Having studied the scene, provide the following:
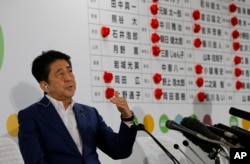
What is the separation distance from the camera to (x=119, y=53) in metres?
3.09

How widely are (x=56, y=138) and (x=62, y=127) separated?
6 centimetres

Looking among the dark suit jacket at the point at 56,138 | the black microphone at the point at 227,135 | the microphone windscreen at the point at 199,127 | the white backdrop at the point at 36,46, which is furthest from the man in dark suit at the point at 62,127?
the black microphone at the point at 227,135

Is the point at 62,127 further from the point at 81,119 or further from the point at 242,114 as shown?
the point at 242,114

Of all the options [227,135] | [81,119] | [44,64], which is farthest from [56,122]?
[227,135]

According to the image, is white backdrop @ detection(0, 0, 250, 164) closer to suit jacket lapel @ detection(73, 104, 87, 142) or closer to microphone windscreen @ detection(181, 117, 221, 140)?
suit jacket lapel @ detection(73, 104, 87, 142)

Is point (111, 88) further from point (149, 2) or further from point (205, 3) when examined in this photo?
point (205, 3)

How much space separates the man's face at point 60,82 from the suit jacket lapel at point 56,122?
0.29 feet

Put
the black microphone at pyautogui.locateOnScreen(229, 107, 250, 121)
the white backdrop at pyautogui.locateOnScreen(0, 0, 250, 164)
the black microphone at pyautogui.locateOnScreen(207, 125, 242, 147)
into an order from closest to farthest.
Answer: the black microphone at pyautogui.locateOnScreen(207, 125, 242, 147), the black microphone at pyautogui.locateOnScreen(229, 107, 250, 121), the white backdrop at pyautogui.locateOnScreen(0, 0, 250, 164)

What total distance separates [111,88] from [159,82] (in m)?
0.43

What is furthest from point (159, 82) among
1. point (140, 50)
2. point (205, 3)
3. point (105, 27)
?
point (205, 3)

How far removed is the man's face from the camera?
2.28m

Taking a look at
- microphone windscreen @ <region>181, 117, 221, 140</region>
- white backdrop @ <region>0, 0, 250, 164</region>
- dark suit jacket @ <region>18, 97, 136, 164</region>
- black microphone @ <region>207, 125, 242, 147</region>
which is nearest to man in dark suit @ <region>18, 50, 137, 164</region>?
dark suit jacket @ <region>18, 97, 136, 164</region>

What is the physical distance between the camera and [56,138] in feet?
7.10

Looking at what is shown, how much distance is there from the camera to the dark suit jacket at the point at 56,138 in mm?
2086
